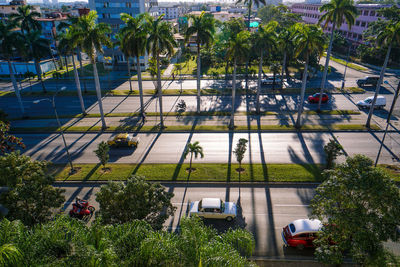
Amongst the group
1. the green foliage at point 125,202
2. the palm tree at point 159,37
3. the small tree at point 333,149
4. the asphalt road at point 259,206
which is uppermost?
the palm tree at point 159,37

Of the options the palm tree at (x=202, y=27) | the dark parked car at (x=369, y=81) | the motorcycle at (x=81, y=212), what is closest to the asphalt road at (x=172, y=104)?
the dark parked car at (x=369, y=81)

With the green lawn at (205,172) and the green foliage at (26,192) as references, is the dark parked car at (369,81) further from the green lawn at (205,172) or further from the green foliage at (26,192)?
the green foliage at (26,192)

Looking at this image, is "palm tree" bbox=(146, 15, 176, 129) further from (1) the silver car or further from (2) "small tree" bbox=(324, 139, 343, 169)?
(2) "small tree" bbox=(324, 139, 343, 169)

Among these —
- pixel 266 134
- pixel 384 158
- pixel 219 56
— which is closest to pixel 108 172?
pixel 266 134

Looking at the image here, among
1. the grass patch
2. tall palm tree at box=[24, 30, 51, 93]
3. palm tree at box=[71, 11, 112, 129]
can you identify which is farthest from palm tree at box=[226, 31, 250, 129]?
tall palm tree at box=[24, 30, 51, 93]

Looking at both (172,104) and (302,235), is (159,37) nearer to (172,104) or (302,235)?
(172,104)

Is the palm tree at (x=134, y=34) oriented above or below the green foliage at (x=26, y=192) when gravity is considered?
above

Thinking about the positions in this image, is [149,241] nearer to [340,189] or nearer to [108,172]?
[340,189]
